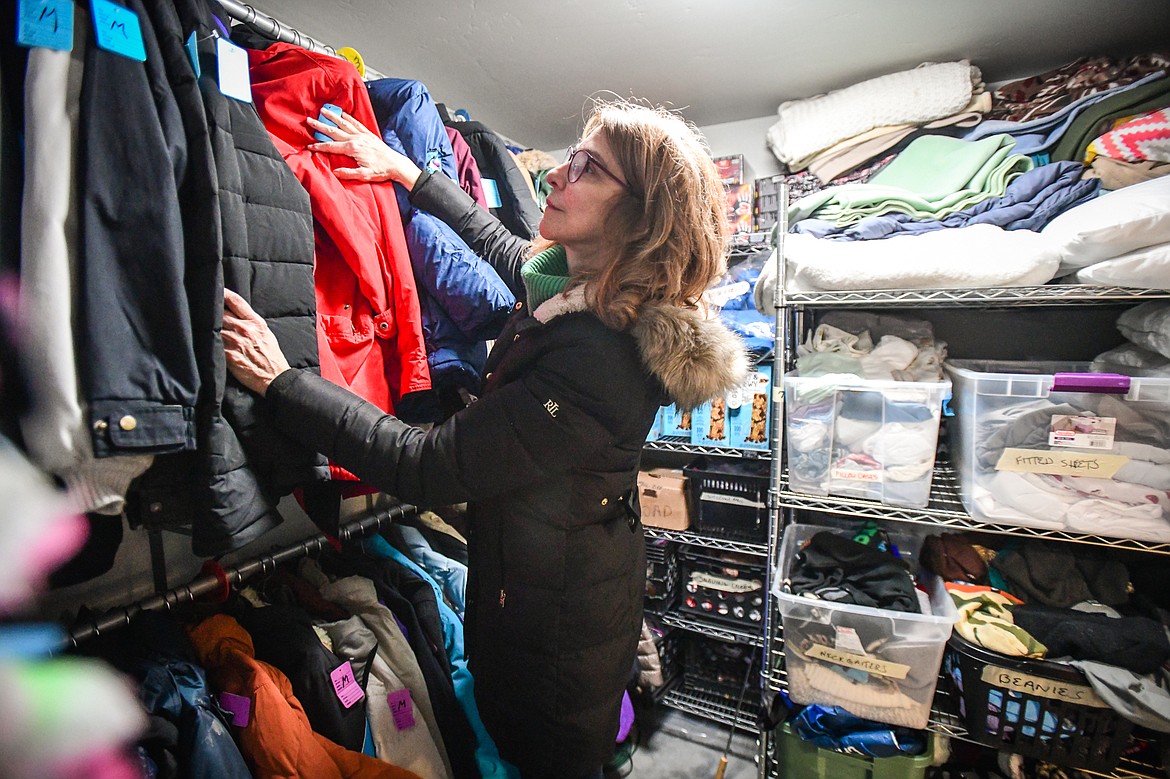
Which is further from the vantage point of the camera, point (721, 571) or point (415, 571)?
point (721, 571)

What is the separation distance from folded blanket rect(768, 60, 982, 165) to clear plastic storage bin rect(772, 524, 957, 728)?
54.7 inches

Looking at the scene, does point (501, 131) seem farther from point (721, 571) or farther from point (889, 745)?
point (889, 745)

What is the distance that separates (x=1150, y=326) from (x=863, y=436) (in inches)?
25.5

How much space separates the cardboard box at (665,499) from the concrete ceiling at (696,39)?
134cm

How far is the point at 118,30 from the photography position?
59cm

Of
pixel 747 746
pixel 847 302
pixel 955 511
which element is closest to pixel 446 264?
pixel 847 302

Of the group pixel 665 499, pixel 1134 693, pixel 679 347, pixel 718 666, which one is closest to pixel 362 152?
pixel 679 347

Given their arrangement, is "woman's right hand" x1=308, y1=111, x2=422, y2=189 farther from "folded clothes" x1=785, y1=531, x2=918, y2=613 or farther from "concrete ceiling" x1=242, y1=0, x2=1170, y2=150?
"folded clothes" x1=785, y1=531, x2=918, y2=613

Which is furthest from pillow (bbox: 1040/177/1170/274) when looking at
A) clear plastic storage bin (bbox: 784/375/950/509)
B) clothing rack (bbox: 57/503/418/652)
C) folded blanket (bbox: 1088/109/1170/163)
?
clothing rack (bbox: 57/503/418/652)

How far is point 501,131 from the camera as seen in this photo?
6.84ft

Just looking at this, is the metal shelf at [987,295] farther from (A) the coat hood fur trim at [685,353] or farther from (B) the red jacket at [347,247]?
(B) the red jacket at [347,247]

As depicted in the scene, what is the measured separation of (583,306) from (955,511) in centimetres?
111

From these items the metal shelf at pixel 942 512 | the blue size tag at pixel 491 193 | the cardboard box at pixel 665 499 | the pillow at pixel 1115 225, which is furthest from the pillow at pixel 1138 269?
the blue size tag at pixel 491 193

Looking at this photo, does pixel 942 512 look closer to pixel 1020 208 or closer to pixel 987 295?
pixel 987 295
